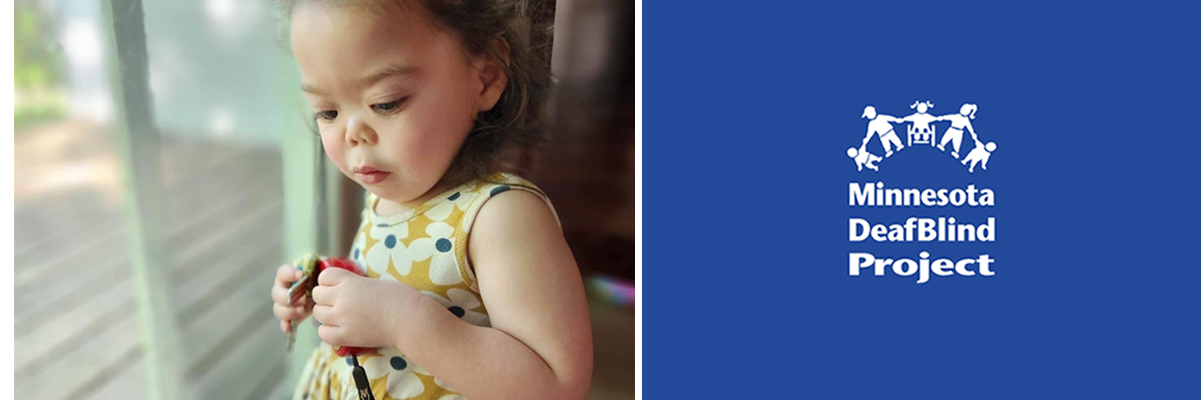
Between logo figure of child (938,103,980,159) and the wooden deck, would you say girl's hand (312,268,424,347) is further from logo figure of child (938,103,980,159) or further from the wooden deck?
logo figure of child (938,103,980,159)

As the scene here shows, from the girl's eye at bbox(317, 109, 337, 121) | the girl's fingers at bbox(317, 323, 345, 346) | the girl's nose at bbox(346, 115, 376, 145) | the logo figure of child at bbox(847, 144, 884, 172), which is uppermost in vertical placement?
the girl's eye at bbox(317, 109, 337, 121)

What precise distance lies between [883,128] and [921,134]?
0.03m

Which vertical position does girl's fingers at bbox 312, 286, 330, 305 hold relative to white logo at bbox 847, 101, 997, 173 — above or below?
below

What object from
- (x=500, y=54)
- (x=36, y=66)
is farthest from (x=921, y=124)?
(x=36, y=66)

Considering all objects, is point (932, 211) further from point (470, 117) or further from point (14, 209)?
point (14, 209)

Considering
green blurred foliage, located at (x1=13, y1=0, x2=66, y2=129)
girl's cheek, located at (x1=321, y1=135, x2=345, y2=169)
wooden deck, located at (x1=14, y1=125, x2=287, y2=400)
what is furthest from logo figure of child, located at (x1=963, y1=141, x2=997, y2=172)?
green blurred foliage, located at (x1=13, y1=0, x2=66, y2=129)

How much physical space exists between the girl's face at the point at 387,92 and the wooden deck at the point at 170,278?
192mm

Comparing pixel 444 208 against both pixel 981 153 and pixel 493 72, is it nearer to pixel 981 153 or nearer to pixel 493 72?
pixel 493 72

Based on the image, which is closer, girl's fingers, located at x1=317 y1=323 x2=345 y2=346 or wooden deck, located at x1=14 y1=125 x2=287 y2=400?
girl's fingers, located at x1=317 y1=323 x2=345 y2=346

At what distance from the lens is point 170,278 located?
79 centimetres

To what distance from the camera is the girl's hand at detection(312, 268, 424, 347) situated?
2.07 ft

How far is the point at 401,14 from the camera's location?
619 millimetres

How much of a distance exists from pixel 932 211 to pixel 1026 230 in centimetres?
8

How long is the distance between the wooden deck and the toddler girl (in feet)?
0.63
